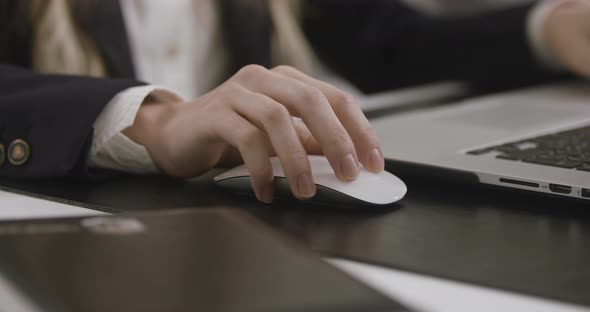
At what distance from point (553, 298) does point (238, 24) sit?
3.24 feet

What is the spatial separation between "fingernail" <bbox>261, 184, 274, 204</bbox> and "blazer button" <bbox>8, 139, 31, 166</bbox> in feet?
0.71

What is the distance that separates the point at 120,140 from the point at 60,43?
18.7 inches

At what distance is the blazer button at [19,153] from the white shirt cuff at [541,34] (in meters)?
0.84

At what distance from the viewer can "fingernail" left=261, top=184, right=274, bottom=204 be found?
0.55 m

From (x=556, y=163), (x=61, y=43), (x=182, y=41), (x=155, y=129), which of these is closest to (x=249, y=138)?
(x=155, y=129)

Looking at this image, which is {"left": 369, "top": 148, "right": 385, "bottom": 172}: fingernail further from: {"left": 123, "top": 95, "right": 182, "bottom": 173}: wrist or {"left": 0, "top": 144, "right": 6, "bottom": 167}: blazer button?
{"left": 0, "top": 144, "right": 6, "bottom": 167}: blazer button

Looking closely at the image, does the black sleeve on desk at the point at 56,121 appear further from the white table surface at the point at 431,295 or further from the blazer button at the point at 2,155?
the white table surface at the point at 431,295

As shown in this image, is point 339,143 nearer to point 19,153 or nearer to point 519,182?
point 519,182

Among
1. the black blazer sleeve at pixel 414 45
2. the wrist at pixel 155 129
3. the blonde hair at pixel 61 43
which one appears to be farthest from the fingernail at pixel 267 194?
the black blazer sleeve at pixel 414 45

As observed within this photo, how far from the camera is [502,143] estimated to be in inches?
26.6

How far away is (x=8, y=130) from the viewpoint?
65 cm

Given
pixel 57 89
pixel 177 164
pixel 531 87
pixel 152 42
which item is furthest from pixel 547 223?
pixel 152 42

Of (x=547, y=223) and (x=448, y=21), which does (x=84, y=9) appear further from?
(x=547, y=223)

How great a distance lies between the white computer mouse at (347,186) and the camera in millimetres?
521
